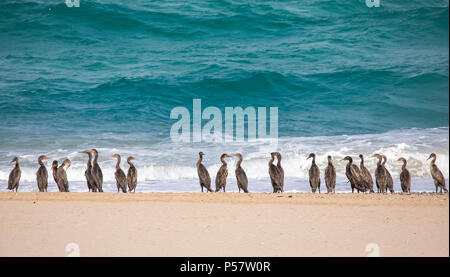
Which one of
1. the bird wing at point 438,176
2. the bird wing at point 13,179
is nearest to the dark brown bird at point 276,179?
the bird wing at point 438,176

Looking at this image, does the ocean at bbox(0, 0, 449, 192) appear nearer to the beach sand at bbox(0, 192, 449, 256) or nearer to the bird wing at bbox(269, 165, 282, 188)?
the bird wing at bbox(269, 165, 282, 188)

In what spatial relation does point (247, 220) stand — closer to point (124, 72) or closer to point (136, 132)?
point (136, 132)

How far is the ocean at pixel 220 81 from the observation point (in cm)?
1487

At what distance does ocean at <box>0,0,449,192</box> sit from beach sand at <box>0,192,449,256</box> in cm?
299

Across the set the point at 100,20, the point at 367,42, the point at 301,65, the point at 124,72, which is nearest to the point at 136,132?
the point at 124,72

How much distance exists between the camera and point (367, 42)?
24.5 metres

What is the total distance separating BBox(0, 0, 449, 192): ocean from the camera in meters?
14.9

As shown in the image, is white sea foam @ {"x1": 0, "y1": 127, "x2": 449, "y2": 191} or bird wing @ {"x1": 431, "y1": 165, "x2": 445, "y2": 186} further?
white sea foam @ {"x1": 0, "y1": 127, "x2": 449, "y2": 191}

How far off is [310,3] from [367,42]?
3360mm

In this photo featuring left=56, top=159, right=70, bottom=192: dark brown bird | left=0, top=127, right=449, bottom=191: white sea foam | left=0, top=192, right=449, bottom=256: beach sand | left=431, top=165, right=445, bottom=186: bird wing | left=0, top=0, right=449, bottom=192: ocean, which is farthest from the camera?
left=0, top=0, right=449, bottom=192: ocean

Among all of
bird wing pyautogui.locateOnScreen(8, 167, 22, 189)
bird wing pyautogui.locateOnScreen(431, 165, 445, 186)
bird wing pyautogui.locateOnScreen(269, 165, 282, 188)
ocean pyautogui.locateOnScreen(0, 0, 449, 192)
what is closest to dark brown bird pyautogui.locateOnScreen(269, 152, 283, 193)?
bird wing pyautogui.locateOnScreen(269, 165, 282, 188)

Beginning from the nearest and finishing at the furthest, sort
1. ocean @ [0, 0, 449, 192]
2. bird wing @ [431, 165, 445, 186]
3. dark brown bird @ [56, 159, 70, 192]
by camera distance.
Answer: bird wing @ [431, 165, 445, 186] → dark brown bird @ [56, 159, 70, 192] → ocean @ [0, 0, 449, 192]

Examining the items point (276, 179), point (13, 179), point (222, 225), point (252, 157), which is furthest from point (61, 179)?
point (252, 157)

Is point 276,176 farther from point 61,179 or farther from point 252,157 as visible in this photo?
point 61,179
